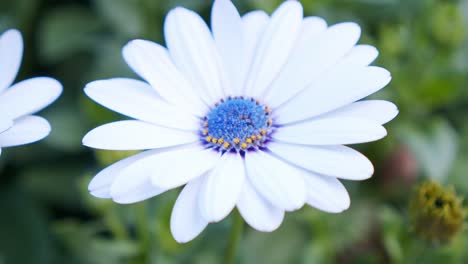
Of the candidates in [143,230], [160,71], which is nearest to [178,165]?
[160,71]

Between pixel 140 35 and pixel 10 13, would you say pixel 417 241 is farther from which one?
pixel 10 13

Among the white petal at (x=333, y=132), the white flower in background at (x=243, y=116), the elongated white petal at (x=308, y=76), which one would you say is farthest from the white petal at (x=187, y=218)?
the elongated white petal at (x=308, y=76)

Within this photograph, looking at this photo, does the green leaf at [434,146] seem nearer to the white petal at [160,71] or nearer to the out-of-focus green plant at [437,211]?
the out-of-focus green plant at [437,211]

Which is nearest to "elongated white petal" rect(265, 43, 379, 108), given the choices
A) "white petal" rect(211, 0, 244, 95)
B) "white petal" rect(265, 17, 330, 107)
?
"white petal" rect(265, 17, 330, 107)

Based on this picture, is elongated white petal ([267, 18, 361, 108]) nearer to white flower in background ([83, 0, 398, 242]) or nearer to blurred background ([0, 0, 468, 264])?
white flower in background ([83, 0, 398, 242])

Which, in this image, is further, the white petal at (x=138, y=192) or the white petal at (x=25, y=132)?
the white petal at (x=25, y=132)

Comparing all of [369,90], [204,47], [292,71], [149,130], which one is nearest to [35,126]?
[149,130]

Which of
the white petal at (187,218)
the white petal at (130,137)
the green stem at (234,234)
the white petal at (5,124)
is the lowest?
the white petal at (187,218)
